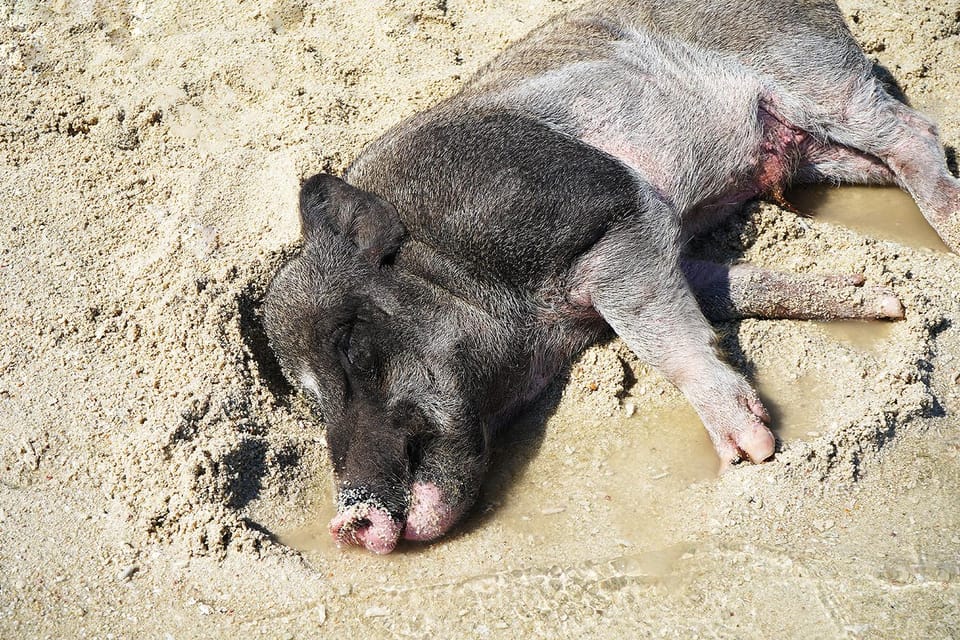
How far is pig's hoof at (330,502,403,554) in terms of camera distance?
305cm

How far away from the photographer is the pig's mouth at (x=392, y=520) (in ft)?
10.0

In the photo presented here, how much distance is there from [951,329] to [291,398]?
9.66 ft

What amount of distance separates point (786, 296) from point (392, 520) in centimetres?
211

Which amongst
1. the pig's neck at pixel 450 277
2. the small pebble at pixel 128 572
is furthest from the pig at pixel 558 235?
the small pebble at pixel 128 572

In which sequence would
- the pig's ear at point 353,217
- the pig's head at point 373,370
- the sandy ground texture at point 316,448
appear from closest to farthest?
1. the sandy ground texture at point 316,448
2. the pig's head at point 373,370
3. the pig's ear at point 353,217

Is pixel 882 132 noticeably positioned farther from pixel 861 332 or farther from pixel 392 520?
pixel 392 520

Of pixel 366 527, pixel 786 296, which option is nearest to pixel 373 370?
pixel 366 527

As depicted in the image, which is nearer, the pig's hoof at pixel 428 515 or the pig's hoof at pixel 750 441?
the pig's hoof at pixel 428 515

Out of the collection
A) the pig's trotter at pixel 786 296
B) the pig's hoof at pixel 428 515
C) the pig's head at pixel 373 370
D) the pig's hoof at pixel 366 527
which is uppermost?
the pig's head at pixel 373 370

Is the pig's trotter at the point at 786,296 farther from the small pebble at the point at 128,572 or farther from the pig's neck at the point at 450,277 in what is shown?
the small pebble at the point at 128,572

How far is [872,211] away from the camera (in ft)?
15.0

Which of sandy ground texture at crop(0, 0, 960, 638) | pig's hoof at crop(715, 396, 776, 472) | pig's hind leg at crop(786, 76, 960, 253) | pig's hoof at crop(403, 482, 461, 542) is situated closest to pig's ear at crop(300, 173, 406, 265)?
sandy ground texture at crop(0, 0, 960, 638)

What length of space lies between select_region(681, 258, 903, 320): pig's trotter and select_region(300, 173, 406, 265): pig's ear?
146 cm

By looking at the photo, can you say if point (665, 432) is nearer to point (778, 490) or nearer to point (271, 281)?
point (778, 490)
